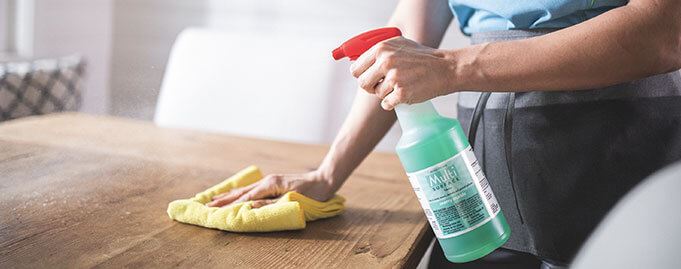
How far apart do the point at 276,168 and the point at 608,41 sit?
27.4 inches

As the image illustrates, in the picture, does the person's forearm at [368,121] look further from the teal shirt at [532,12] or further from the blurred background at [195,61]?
the blurred background at [195,61]

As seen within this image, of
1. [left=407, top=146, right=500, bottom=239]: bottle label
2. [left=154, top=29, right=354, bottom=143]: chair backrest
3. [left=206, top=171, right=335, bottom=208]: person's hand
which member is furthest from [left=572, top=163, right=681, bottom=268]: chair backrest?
[left=154, top=29, right=354, bottom=143]: chair backrest

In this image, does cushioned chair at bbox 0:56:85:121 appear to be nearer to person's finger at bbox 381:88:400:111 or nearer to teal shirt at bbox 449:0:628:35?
teal shirt at bbox 449:0:628:35

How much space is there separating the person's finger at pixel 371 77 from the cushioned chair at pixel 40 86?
5.88 feet

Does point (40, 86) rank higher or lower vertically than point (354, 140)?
lower

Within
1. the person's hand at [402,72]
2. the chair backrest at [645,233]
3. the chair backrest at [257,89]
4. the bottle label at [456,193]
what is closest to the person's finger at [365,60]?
the person's hand at [402,72]

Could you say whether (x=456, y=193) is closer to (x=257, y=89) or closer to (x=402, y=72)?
(x=402, y=72)

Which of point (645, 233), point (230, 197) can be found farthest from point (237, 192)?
point (645, 233)

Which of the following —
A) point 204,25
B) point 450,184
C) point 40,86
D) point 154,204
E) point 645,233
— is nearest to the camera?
point 645,233

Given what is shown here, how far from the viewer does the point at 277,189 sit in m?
1.19

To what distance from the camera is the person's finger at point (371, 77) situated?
913 mm

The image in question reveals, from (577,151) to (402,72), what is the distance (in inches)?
12.1

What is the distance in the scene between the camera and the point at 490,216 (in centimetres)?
91

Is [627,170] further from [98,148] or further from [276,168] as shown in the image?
[98,148]
